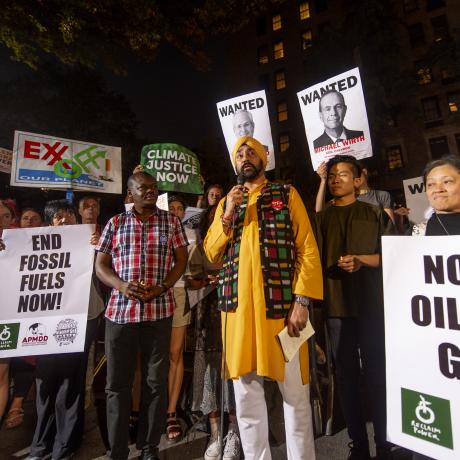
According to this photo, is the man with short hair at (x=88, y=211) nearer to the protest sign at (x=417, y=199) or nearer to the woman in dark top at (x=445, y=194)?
the woman in dark top at (x=445, y=194)

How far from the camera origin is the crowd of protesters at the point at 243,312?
89.1 inches

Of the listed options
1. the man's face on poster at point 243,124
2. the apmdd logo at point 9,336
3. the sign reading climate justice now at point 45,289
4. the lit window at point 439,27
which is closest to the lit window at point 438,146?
the lit window at point 439,27

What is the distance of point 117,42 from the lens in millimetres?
7539

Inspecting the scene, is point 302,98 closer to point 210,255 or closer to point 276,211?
point 276,211

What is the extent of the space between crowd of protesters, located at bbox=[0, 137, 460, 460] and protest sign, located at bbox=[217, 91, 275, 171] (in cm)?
198

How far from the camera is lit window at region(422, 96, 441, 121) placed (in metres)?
22.5

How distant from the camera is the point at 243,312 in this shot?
2.27 m

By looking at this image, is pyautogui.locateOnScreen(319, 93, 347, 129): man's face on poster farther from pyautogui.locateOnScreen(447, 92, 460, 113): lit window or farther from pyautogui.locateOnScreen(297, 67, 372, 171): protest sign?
pyautogui.locateOnScreen(447, 92, 460, 113): lit window

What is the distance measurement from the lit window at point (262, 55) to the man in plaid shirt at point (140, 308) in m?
32.1

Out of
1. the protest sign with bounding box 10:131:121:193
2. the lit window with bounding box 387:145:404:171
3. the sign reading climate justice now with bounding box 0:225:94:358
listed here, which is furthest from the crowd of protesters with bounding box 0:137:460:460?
the lit window with bounding box 387:145:404:171

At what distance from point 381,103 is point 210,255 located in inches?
698

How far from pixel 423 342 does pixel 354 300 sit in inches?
A: 29.3

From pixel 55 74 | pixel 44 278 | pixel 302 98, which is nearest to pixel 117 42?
pixel 302 98

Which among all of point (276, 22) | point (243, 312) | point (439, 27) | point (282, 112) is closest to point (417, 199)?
point (243, 312)
